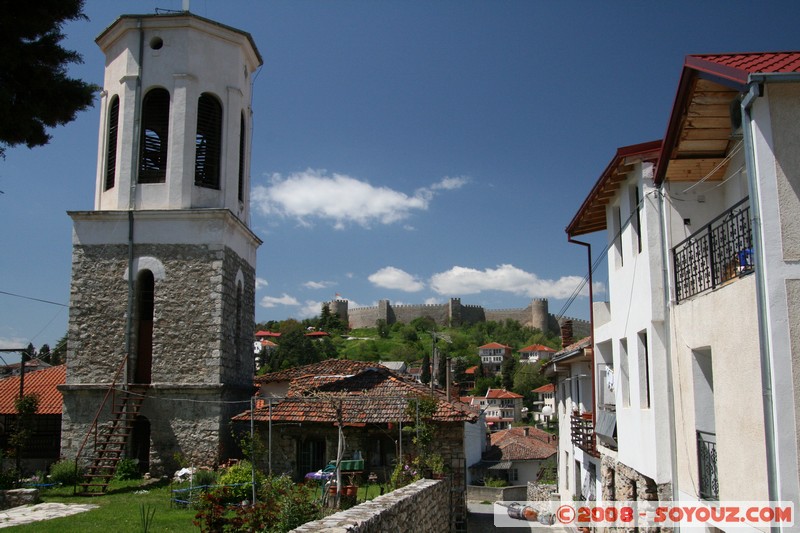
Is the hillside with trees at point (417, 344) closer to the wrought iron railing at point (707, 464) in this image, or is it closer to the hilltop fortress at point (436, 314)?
the hilltop fortress at point (436, 314)

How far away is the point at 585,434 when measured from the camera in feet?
60.4

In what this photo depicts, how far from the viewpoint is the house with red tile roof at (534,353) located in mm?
116500

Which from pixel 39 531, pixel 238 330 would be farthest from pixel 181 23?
pixel 39 531

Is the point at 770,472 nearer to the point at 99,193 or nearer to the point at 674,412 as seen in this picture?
the point at 674,412

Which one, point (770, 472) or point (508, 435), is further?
point (508, 435)

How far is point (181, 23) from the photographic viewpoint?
21.9m

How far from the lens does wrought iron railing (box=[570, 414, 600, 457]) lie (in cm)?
1818

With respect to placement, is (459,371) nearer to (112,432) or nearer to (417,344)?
(417,344)

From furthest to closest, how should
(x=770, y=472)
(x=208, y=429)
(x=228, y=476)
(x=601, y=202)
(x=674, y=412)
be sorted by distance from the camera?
Result: (x=208, y=429) → (x=228, y=476) → (x=601, y=202) → (x=674, y=412) → (x=770, y=472)

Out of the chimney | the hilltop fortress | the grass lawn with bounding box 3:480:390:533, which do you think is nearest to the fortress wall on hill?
the hilltop fortress

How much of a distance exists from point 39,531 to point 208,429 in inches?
298

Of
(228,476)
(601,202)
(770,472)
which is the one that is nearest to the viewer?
(770,472)

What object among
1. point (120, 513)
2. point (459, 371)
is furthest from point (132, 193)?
point (459, 371)

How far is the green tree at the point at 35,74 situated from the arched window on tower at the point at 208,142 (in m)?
11.7
